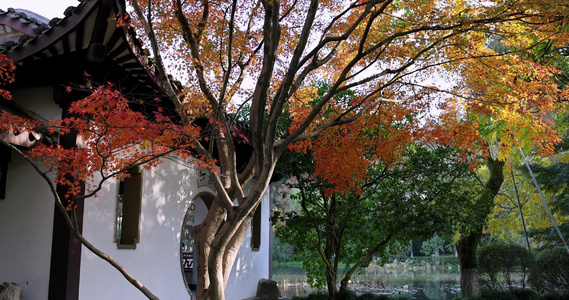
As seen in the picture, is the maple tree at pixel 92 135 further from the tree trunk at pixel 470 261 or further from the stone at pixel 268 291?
the tree trunk at pixel 470 261

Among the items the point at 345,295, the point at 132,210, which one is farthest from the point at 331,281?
the point at 132,210

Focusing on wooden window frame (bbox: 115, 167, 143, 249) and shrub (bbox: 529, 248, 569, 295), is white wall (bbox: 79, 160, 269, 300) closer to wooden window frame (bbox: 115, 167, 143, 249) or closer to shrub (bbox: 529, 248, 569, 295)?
wooden window frame (bbox: 115, 167, 143, 249)

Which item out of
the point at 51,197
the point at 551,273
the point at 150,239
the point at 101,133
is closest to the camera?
the point at 101,133

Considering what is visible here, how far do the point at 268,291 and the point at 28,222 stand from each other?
5.97 metres

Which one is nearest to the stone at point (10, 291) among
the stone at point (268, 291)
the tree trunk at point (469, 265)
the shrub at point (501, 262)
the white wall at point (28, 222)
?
the white wall at point (28, 222)

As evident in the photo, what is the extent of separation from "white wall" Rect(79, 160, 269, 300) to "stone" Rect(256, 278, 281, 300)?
1.35 meters

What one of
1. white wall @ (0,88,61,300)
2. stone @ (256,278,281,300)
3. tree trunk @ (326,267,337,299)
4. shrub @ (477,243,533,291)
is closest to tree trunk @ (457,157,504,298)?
shrub @ (477,243,533,291)

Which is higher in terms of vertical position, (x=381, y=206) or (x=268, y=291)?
(x=381, y=206)

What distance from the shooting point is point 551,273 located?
1054 cm

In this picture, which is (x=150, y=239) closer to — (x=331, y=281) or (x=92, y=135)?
(x=92, y=135)

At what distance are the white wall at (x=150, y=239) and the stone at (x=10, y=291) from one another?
0.66m

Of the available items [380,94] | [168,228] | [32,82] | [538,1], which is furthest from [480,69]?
[32,82]

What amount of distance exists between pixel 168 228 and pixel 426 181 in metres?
4.90

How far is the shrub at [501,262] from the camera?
433 inches
